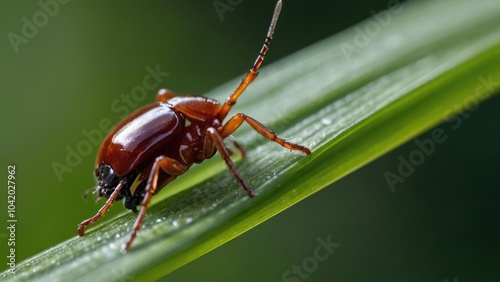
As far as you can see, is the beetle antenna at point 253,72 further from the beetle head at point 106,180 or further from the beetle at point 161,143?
the beetle head at point 106,180

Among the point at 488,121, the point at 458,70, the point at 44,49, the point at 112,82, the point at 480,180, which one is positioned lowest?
the point at 480,180

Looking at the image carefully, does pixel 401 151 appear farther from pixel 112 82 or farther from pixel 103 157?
pixel 103 157

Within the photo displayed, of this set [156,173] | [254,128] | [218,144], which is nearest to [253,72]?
[254,128]

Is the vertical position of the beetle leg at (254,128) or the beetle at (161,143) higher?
the beetle at (161,143)

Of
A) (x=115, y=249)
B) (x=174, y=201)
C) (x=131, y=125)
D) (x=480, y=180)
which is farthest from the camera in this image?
(x=480, y=180)

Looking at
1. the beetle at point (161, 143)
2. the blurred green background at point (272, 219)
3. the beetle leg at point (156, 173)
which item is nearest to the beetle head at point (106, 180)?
the beetle at point (161, 143)

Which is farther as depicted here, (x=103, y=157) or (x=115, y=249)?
(x=103, y=157)

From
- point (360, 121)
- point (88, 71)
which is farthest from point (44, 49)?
point (360, 121)
